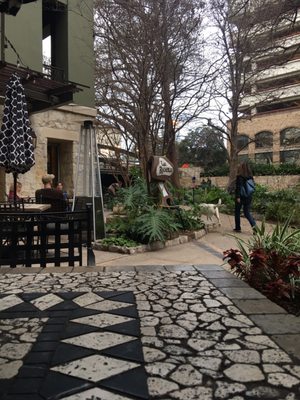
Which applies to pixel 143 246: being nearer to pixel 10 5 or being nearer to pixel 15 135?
pixel 15 135

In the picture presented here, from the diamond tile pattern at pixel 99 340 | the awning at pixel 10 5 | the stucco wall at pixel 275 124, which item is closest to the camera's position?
the diamond tile pattern at pixel 99 340

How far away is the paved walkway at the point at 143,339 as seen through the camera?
221cm

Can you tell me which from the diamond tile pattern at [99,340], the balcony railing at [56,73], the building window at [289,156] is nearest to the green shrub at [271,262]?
the diamond tile pattern at [99,340]

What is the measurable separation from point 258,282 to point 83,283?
6.22ft

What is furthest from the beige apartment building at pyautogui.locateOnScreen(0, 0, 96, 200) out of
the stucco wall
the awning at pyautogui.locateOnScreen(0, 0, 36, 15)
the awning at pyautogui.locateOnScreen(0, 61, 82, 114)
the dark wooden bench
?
the stucco wall

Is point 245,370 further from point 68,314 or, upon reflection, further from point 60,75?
point 60,75

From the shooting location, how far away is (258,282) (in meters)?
4.43

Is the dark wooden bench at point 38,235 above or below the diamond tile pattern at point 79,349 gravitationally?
above

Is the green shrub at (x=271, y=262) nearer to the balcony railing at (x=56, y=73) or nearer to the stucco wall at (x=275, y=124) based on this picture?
the balcony railing at (x=56, y=73)

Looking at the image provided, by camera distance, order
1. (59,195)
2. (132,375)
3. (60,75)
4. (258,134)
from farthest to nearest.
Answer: (258,134), (60,75), (59,195), (132,375)

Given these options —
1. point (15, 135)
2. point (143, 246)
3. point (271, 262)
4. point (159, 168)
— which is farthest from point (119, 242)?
point (271, 262)

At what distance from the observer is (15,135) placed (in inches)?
253

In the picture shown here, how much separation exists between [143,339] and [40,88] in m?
9.55

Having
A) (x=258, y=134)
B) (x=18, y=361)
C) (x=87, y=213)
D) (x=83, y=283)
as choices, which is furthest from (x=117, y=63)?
(x=258, y=134)
